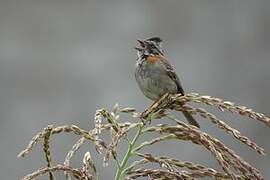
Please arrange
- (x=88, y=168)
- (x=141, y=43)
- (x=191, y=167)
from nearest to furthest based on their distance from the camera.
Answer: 1. (x=88, y=168)
2. (x=191, y=167)
3. (x=141, y=43)

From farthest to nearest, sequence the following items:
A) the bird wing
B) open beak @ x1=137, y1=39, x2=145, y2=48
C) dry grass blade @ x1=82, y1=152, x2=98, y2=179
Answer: the bird wing, open beak @ x1=137, y1=39, x2=145, y2=48, dry grass blade @ x1=82, y1=152, x2=98, y2=179

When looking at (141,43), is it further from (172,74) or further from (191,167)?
(191,167)

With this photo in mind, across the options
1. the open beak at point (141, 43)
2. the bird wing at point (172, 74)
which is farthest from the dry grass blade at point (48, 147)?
the bird wing at point (172, 74)

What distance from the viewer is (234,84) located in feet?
33.4

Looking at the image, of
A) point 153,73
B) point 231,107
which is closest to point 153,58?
point 153,73

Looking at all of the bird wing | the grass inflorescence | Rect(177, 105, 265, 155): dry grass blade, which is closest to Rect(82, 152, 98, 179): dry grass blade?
the grass inflorescence

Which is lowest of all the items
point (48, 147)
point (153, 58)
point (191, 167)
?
point (191, 167)

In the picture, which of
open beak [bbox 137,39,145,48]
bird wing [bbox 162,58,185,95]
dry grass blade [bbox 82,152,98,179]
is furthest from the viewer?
bird wing [bbox 162,58,185,95]

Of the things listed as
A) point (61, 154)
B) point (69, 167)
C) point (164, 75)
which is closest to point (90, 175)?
point (69, 167)

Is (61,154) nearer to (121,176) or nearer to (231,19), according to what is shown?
(231,19)

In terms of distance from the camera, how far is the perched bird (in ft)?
12.4

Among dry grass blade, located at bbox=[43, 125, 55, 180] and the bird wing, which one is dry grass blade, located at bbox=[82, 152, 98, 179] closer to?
dry grass blade, located at bbox=[43, 125, 55, 180]

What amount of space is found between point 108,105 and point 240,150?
1.39 metres

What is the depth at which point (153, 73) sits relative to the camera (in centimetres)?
387
